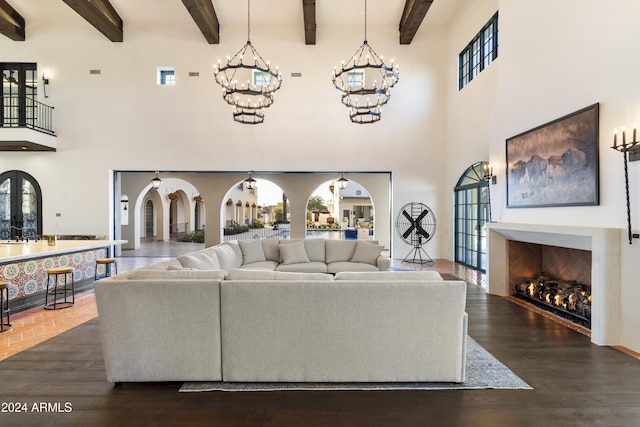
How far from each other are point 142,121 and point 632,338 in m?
10.5

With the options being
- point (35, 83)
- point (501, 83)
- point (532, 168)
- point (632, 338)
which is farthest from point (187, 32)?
point (632, 338)

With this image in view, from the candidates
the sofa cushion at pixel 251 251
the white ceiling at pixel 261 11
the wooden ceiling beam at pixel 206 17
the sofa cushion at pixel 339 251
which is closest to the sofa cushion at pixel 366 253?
the sofa cushion at pixel 339 251

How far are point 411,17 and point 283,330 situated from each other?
8.15 metres

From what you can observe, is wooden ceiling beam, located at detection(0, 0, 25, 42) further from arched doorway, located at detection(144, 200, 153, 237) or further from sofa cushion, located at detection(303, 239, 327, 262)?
arched doorway, located at detection(144, 200, 153, 237)

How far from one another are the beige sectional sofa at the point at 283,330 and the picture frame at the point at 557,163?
2589 mm

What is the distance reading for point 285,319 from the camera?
2652 mm

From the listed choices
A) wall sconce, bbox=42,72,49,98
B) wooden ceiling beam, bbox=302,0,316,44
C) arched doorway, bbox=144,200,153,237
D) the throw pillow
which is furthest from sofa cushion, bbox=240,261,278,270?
arched doorway, bbox=144,200,153,237

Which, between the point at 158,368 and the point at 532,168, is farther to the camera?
the point at 532,168

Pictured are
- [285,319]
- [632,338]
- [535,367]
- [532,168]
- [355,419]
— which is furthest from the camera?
[532,168]

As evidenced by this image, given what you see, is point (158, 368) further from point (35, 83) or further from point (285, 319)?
point (35, 83)

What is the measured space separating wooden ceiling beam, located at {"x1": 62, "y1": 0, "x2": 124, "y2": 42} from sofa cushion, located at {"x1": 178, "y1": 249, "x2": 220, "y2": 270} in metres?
7.00

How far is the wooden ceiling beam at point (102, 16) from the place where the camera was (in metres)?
7.61

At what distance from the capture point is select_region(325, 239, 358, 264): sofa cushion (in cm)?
607

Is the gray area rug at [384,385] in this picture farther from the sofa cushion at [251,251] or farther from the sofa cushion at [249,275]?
the sofa cushion at [251,251]
